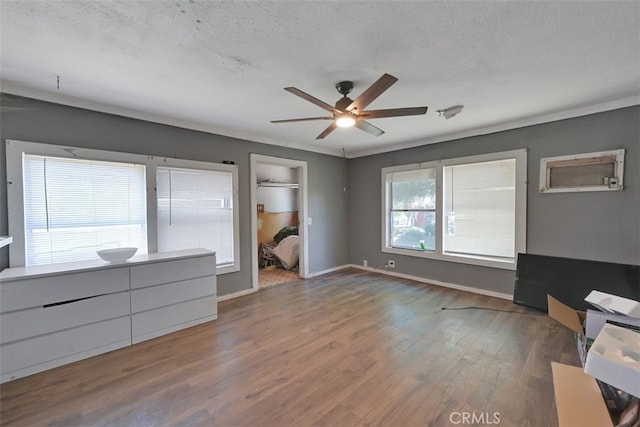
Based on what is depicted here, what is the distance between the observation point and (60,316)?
7.37 feet

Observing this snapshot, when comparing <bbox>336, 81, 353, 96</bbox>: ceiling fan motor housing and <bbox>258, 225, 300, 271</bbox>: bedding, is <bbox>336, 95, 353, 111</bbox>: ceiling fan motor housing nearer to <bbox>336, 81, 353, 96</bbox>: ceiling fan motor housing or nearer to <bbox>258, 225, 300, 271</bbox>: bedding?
<bbox>336, 81, 353, 96</bbox>: ceiling fan motor housing

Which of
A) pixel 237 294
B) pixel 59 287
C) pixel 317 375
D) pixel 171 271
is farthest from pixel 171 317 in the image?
pixel 317 375

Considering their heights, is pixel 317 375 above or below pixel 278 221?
below

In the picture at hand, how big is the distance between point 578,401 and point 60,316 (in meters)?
3.55

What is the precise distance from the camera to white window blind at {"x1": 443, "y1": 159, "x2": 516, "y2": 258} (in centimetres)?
366

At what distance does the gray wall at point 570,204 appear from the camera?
282cm

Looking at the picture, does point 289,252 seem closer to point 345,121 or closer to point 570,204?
point 345,121

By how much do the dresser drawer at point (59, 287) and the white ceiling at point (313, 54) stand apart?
169 cm

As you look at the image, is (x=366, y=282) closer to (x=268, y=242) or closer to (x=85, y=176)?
(x=268, y=242)

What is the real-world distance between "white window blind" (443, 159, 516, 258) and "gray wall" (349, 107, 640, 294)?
21 cm

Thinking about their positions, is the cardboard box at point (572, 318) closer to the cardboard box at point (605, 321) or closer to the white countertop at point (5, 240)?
the cardboard box at point (605, 321)

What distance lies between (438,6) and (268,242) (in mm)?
5680

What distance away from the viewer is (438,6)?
57.2 inches

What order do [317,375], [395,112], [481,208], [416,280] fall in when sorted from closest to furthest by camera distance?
[317,375]
[395,112]
[481,208]
[416,280]
